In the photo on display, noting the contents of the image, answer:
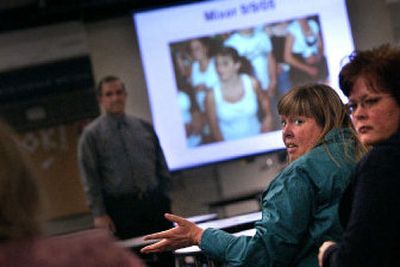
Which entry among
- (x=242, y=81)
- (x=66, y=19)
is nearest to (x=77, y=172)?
(x=66, y=19)

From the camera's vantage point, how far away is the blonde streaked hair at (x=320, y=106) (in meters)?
3.09

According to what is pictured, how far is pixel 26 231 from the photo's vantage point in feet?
4.35

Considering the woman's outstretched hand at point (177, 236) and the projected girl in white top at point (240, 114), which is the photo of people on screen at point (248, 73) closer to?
the projected girl in white top at point (240, 114)

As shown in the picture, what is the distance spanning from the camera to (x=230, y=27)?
817cm

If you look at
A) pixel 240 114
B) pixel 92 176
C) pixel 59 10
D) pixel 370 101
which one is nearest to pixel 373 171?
pixel 370 101

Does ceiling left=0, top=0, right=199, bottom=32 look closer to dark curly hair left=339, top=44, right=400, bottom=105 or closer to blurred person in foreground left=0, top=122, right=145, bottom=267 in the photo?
dark curly hair left=339, top=44, right=400, bottom=105

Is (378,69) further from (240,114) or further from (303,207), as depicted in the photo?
(240,114)

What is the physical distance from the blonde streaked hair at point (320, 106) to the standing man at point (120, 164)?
145 inches

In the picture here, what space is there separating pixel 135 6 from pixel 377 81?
612cm

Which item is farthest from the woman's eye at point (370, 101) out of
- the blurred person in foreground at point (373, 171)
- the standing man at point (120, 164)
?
the standing man at point (120, 164)

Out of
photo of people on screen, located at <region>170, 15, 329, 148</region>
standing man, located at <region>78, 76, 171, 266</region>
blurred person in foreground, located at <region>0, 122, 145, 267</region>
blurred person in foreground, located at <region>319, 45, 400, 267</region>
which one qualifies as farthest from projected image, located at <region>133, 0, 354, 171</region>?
blurred person in foreground, located at <region>0, 122, 145, 267</region>

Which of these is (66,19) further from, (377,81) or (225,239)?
(377,81)

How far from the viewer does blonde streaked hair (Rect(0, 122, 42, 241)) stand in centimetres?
131

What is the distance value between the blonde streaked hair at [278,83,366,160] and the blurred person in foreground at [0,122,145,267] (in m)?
1.78
